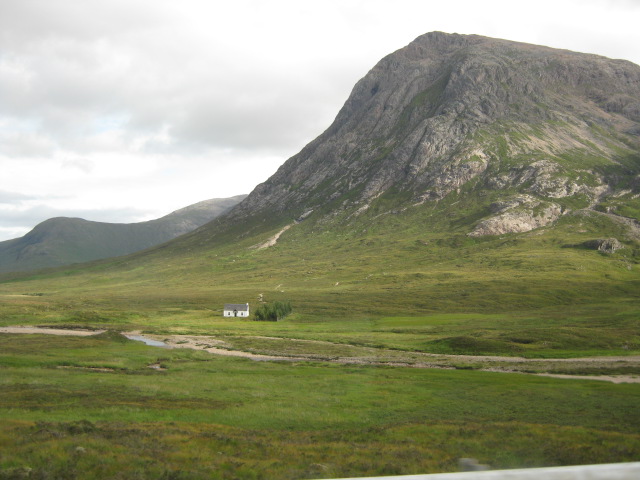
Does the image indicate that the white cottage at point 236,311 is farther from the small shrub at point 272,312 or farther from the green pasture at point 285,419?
the green pasture at point 285,419

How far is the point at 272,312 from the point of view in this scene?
5640 inches

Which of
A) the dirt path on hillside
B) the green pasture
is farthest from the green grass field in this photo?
Answer: the dirt path on hillside

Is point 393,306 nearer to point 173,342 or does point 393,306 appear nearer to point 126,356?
point 173,342

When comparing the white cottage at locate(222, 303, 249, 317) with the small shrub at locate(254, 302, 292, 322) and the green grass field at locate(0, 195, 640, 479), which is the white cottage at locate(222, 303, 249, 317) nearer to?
the small shrub at locate(254, 302, 292, 322)

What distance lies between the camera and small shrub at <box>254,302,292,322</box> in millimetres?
142625

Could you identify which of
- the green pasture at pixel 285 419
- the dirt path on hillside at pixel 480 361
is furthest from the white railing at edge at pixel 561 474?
the dirt path on hillside at pixel 480 361

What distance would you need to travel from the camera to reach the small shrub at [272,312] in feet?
468

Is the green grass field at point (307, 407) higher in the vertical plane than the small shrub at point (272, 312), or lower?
higher

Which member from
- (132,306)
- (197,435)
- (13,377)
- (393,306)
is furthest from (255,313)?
(197,435)

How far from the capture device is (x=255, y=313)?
148 meters

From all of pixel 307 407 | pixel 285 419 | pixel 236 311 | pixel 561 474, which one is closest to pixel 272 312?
pixel 236 311

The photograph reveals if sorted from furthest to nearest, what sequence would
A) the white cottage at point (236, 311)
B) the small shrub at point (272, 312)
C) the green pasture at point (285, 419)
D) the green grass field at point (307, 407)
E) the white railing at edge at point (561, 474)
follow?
1. the white cottage at point (236, 311)
2. the small shrub at point (272, 312)
3. the green grass field at point (307, 407)
4. the green pasture at point (285, 419)
5. the white railing at edge at point (561, 474)

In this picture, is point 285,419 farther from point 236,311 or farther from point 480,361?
point 236,311

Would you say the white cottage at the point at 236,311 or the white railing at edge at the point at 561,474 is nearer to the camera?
the white railing at edge at the point at 561,474
